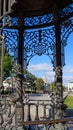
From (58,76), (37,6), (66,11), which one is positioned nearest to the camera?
(58,76)

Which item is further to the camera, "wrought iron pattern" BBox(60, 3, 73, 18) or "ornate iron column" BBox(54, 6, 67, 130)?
"wrought iron pattern" BBox(60, 3, 73, 18)

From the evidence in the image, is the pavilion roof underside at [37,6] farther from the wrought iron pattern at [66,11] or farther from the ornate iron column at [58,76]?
the ornate iron column at [58,76]

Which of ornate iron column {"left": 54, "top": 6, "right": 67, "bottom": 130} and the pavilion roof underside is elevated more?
the pavilion roof underside

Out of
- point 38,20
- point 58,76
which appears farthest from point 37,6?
point 58,76

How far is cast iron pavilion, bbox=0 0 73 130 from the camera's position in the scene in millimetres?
7375

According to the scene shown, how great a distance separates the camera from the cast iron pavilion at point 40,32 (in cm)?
738

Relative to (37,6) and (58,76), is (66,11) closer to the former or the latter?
(37,6)

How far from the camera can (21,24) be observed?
8102 mm

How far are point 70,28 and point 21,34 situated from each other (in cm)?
146

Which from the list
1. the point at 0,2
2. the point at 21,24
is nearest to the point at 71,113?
the point at 21,24

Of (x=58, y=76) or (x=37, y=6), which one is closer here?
(x=58, y=76)

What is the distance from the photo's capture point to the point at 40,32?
8.25 metres

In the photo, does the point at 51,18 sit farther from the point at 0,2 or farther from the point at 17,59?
the point at 0,2

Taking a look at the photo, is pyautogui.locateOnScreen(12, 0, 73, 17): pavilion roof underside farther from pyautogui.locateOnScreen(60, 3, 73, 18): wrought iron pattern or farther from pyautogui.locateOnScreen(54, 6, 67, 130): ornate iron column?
pyautogui.locateOnScreen(54, 6, 67, 130): ornate iron column
